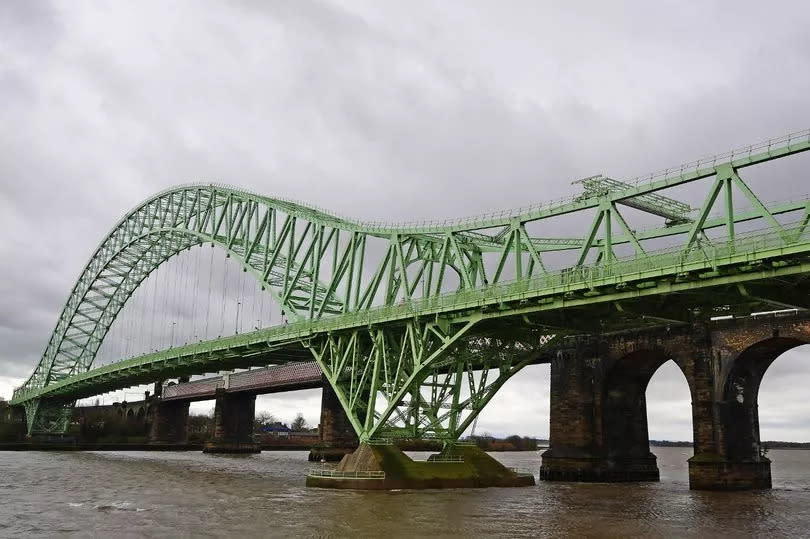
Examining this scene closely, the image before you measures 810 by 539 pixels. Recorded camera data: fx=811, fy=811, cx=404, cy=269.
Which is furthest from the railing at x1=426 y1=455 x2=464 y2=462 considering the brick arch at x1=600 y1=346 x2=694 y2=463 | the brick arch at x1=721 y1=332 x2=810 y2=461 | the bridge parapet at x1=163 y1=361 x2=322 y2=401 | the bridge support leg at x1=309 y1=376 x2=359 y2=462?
the bridge parapet at x1=163 y1=361 x2=322 y2=401

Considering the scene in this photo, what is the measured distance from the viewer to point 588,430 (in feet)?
183

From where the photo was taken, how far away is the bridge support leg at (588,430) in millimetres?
55750

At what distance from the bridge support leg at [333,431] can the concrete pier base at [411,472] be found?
130ft

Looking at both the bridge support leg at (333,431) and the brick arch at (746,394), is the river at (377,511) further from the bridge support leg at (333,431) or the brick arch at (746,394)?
the bridge support leg at (333,431)

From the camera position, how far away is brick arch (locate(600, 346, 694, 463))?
56156mm

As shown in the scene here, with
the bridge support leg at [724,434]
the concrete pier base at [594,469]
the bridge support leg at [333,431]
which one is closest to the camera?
the bridge support leg at [724,434]

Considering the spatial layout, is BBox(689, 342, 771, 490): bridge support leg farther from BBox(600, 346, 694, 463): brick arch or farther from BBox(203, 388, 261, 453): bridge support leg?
BBox(203, 388, 261, 453): bridge support leg

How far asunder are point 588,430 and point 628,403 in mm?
4297

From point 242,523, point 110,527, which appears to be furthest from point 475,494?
point 110,527

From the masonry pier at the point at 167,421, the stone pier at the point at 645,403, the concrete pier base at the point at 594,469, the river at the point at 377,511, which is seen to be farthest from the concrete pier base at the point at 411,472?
the masonry pier at the point at 167,421

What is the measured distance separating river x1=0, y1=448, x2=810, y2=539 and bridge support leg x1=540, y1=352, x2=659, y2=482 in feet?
12.7

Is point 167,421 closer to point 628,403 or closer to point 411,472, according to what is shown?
point 628,403

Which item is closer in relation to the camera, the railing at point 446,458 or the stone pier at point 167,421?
the railing at point 446,458

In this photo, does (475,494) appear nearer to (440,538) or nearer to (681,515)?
(681,515)
